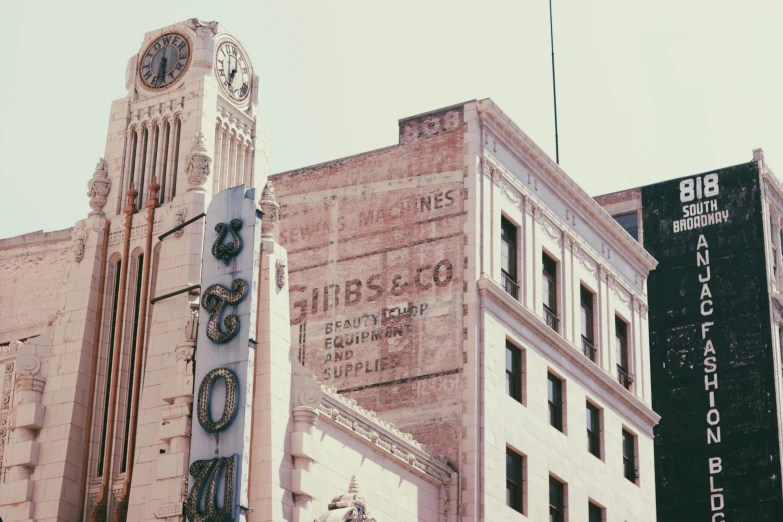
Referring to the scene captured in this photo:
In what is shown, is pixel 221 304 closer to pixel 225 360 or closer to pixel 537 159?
pixel 225 360

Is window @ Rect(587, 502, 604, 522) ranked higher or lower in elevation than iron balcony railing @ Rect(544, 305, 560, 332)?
lower

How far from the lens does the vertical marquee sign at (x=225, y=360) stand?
3412 centimetres

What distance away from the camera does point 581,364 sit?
164 feet

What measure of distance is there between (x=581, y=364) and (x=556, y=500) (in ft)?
16.4

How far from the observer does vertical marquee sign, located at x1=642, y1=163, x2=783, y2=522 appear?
6812 centimetres

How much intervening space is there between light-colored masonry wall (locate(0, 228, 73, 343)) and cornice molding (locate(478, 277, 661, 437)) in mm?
13483

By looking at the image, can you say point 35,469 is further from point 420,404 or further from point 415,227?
point 415,227

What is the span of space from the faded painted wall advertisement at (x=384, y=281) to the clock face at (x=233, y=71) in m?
8.04

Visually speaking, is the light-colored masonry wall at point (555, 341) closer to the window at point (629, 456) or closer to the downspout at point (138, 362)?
the window at point (629, 456)

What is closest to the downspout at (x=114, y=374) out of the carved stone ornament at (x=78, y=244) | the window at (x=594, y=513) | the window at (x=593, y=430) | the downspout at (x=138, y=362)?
the downspout at (x=138, y=362)

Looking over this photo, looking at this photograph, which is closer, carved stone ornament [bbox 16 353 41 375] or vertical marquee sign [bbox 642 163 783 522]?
carved stone ornament [bbox 16 353 41 375]

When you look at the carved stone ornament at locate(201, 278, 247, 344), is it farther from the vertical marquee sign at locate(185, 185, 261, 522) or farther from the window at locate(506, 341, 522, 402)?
the window at locate(506, 341, 522, 402)

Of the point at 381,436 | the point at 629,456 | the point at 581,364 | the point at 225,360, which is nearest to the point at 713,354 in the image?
the point at 629,456

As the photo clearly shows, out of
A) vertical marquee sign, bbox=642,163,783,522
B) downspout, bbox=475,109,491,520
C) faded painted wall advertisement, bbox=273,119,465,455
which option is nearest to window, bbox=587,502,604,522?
downspout, bbox=475,109,491,520
